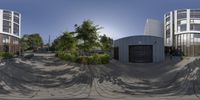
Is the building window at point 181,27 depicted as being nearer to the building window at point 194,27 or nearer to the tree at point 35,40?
the building window at point 194,27

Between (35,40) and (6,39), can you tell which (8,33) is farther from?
(35,40)

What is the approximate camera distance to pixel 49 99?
9.88m

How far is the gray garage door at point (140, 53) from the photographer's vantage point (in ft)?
94.8

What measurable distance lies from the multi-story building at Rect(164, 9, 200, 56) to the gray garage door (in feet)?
75.6

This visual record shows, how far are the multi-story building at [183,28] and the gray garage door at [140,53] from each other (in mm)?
23046

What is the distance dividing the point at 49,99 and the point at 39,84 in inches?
151

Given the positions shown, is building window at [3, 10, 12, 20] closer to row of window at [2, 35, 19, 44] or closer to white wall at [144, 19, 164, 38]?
row of window at [2, 35, 19, 44]

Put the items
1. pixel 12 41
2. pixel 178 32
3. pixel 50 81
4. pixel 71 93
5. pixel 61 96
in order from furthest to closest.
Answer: pixel 12 41, pixel 178 32, pixel 50 81, pixel 71 93, pixel 61 96

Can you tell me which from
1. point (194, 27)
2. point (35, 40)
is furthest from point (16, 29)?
point (194, 27)

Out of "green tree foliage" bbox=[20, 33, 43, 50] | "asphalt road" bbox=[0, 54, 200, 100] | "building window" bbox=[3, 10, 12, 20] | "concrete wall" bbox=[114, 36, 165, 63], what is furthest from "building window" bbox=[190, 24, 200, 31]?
"asphalt road" bbox=[0, 54, 200, 100]

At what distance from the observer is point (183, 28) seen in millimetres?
55344

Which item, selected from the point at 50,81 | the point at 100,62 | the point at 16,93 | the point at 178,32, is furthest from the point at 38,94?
the point at 178,32

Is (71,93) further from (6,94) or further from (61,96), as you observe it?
(6,94)

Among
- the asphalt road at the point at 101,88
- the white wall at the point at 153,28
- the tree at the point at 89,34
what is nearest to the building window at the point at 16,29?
the white wall at the point at 153,28
